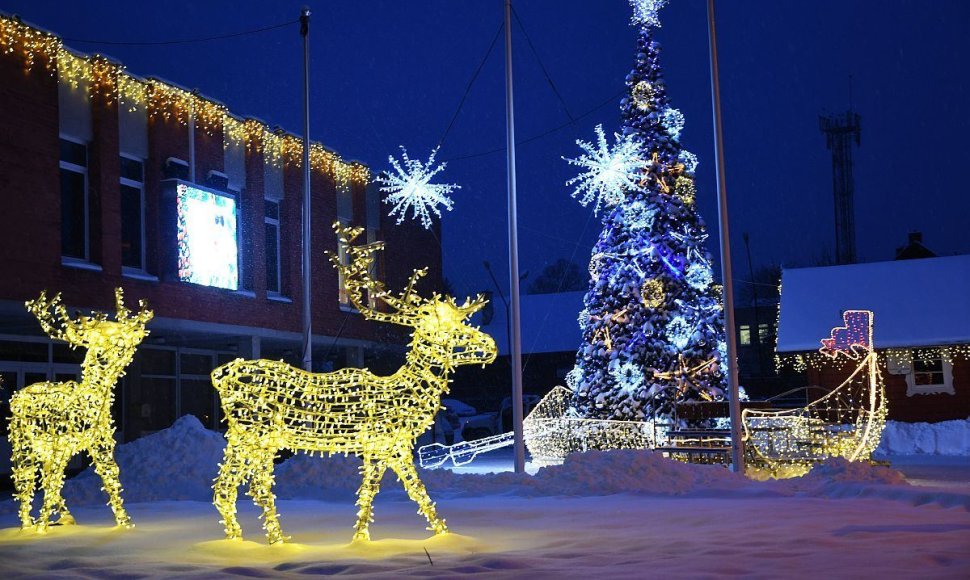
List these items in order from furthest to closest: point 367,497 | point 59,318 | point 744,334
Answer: point 744,334, point 59,318, point 367,497

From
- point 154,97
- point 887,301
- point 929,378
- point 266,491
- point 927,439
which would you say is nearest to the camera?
point 266,491

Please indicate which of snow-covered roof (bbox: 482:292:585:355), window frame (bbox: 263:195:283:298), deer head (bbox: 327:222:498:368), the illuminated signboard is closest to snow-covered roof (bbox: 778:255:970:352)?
window frame (bbox: 263:195:283:298)

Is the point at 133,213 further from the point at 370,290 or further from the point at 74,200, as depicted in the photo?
the point at 370,290

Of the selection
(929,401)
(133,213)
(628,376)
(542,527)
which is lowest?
(542,527)

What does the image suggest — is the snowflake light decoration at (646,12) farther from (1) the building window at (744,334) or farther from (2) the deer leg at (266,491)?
(1) the building window at (744,334)

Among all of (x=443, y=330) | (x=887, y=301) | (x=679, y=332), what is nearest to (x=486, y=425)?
(x=887, y=301)

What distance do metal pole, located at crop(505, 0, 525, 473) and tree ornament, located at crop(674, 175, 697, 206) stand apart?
662cm

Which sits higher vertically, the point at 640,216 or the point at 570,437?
the point at 640,216

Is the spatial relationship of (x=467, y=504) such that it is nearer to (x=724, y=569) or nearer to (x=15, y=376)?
(x=724, y=569)

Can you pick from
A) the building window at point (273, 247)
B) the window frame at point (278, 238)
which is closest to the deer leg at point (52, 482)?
the window frame at point (278, 238)

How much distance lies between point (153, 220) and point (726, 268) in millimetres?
12796

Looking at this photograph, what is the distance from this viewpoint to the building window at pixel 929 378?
2647cm

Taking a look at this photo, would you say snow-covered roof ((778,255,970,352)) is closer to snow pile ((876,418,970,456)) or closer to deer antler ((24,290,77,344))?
snow pile ((876,418,970,456))

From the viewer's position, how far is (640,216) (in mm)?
21250
